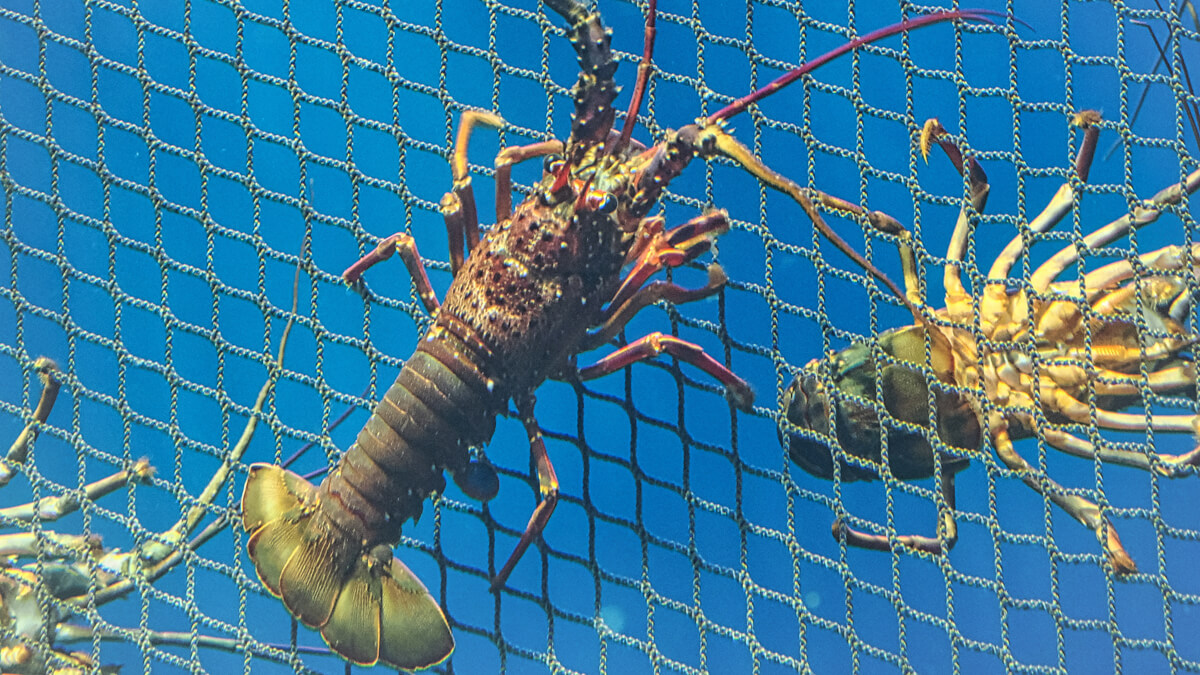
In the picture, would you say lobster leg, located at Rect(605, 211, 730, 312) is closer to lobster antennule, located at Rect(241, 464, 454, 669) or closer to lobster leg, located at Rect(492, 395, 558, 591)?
lobster leg, located at Rect(492, 395, 558, 591)

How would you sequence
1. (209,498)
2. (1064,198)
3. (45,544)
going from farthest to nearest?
1. (209,498)
2. (45,544)
3. (1064,198)

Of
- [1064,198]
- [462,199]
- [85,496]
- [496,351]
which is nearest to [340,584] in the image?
[496,351]

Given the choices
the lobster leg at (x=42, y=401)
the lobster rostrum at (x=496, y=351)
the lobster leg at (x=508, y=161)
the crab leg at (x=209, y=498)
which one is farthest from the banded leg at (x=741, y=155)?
the lobster leg at (x=42, y=401)

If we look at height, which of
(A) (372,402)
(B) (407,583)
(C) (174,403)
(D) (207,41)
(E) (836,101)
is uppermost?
(E) (836,101)

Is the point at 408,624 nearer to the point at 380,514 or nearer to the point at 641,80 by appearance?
the point at 380,514

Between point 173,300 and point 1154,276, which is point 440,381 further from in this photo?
point 173,300

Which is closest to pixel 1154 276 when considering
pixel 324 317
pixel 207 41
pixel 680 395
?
pixel 680 395

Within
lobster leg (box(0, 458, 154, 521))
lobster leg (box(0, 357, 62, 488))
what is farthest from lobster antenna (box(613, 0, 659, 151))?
lobster leg (box(0, 357, 62, 488))
